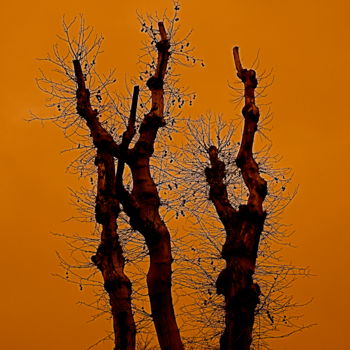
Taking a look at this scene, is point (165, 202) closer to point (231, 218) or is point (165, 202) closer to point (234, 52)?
point (231, 218)

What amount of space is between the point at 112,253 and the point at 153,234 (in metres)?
0.78

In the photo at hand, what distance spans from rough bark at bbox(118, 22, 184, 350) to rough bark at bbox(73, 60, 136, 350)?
1.07 feet

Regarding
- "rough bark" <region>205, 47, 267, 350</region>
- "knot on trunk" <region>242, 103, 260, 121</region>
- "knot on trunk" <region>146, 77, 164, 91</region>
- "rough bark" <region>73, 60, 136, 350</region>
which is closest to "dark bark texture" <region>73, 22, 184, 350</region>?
"rough bark" <region>73, 60, 136, 350</region>

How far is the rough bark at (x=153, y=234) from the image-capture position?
33.4ft

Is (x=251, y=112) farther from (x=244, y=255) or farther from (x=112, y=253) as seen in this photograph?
(x=112, y=253)

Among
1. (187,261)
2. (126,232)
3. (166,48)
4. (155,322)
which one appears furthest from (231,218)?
(166,48)

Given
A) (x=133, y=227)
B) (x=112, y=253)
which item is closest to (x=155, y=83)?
(x=133, y=227)

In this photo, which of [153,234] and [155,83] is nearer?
[153,234]

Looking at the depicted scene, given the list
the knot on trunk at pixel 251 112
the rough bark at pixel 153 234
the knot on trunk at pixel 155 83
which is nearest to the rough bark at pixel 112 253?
the rough bark at pixel 153 234

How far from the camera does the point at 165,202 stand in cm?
1188

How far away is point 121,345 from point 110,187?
2.50 meters

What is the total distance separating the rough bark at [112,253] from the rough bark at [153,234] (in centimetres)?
32

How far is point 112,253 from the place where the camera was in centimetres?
1066

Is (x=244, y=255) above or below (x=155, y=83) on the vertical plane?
below
